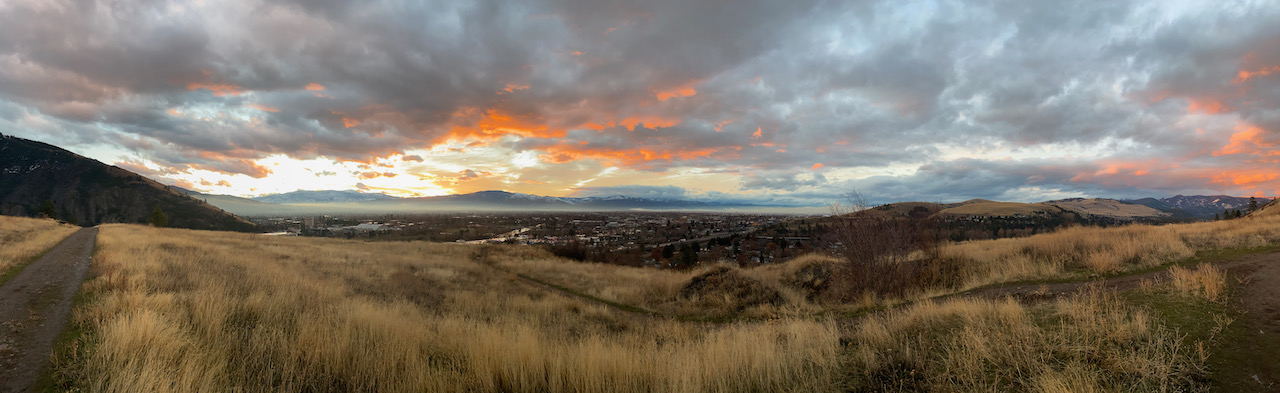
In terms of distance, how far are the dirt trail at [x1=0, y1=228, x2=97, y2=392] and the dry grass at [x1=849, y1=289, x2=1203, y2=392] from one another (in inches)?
364

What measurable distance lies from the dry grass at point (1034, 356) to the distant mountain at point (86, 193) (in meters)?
149

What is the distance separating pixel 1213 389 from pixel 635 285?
20.4 meters

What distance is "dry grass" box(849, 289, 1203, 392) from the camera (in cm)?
416

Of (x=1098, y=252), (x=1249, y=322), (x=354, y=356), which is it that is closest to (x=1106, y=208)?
(x=1098, y=252)

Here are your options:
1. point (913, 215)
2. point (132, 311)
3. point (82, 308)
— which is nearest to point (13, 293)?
point (82, 308)

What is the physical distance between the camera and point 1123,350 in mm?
4812

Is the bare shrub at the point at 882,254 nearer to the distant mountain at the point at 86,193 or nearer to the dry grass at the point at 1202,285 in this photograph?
the dry grass at the point at 1202,285

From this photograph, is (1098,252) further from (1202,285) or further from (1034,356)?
(1034,356)

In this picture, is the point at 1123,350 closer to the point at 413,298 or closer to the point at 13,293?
the point at 413,298

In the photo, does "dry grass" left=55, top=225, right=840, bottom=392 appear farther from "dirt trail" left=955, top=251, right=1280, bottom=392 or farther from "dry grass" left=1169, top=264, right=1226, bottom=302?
"dry grass" left=1169, top=264, right=1226, bottom=302

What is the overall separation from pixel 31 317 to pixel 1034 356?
14.1 metres

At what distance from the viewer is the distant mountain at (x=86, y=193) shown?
115600 millimetres

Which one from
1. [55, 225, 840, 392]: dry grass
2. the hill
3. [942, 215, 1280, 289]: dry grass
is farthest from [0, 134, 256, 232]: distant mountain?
the hill

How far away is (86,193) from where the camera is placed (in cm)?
12950
